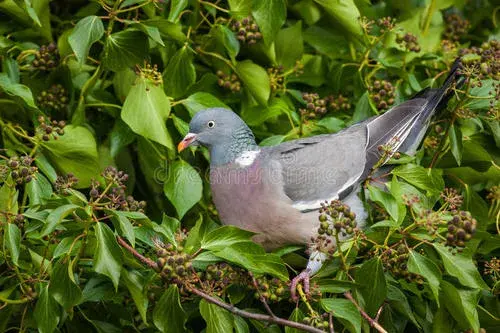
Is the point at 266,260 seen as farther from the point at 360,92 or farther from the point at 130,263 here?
the point at 360,92

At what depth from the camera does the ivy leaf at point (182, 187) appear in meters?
2.84

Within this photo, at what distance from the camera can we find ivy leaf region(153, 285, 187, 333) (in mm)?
2311

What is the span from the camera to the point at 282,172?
2.95m

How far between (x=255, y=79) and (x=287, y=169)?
398mm

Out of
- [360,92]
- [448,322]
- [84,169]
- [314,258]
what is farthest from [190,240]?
[360,92]

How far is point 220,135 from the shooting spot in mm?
2957

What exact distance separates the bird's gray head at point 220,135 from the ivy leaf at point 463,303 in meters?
0.89

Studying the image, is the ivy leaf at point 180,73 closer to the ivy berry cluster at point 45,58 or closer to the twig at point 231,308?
the ivy berry cluster at point 45,58

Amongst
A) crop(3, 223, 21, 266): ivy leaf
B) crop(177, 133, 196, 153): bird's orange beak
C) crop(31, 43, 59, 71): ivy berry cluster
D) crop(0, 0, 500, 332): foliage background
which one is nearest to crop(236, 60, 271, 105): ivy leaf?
crop(0, 0, 500, 332): foliage background

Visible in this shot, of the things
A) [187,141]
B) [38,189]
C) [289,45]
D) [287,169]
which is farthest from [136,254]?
[289,45]

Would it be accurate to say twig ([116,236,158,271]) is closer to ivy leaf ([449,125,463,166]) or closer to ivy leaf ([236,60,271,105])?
ivy leaf ([236,60,271,105])

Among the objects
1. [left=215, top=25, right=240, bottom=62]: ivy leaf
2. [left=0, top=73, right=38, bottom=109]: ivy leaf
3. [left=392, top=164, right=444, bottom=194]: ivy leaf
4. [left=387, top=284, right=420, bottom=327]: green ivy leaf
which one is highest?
[left=215, top=25, right=240, bottom=62]: ivy leaf

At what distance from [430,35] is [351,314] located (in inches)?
65.3

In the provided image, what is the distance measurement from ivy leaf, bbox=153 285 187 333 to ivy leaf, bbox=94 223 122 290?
0.15m
